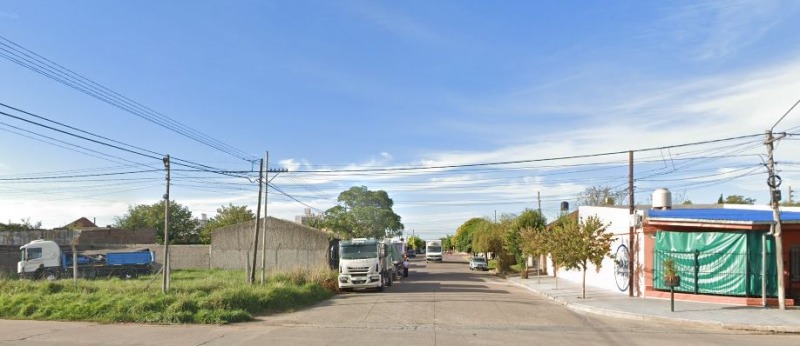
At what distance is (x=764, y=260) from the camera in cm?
1995

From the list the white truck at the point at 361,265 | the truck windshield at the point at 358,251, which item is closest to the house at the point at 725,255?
the white truck at the point at 361,265

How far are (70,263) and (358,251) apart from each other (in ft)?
72.1

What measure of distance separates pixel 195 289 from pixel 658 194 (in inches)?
835

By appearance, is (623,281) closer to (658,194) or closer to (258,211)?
(658,194)

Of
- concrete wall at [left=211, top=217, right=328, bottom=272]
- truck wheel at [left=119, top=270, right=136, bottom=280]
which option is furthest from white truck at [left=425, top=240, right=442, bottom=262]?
truck wheel at [left=119, top=270, right=136, bottom=280]

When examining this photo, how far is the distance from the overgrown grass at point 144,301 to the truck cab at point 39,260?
17926 millimetres

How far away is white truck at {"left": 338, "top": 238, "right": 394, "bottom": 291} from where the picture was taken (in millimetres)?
28234

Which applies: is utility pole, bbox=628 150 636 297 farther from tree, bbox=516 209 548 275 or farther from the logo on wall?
tree, bbox=516 209 548 275

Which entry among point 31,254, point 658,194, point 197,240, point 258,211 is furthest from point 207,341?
point 197,240

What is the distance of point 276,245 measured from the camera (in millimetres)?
45156

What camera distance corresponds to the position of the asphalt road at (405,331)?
13.0m

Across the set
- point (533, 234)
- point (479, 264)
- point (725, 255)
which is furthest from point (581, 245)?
point (479, 264)

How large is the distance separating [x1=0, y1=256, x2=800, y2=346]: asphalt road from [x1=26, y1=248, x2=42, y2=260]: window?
2372 cm

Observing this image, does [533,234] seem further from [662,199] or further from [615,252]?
[662,199]
